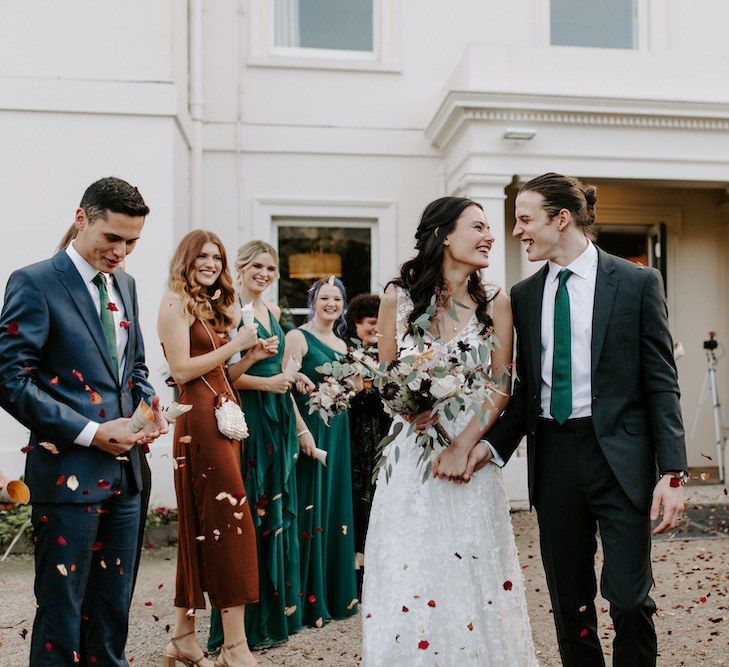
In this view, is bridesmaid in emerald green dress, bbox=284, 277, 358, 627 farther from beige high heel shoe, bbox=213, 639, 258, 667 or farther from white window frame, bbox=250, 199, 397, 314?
white window frame, bbox=250, 199, 397, 314

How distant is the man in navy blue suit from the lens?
103 inches

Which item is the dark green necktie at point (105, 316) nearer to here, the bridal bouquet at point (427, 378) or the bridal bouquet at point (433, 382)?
the bridal bouquet at point (427, 378)

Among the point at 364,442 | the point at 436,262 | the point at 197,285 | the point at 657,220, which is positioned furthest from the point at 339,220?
the point at 436,262

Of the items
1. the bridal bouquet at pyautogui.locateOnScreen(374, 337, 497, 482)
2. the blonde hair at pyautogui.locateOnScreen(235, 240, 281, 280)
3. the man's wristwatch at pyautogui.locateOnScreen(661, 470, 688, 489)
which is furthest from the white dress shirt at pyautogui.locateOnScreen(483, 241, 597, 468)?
the blonde hair at pyautogui.locateOnScreen(235, 240, 281, 280)

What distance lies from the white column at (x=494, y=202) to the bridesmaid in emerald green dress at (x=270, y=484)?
3.53 m

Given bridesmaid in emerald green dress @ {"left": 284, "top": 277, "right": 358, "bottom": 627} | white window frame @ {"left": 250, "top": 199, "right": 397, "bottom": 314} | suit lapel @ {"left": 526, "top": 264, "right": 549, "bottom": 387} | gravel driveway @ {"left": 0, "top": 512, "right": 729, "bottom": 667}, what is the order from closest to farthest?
suit lapel @ {"left": 526, "top": 264, "right": 549, "bottom": 387} → gravel driveway @ {"left": 0, "top": 512, "right": 729, "bottom": 667} → bridesmaid in emerald green dress @ {"left": 284, "top": 277, "right": 358, "bottom": 627} → white window frame @ {"left": 250, "top": 199, "right": 397, "bottom": 314}

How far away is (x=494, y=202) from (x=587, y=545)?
5.06m

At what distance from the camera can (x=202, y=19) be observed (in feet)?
27.1

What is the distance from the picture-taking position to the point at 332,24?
29.0ft

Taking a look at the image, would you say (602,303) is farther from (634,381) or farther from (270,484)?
(270,484)

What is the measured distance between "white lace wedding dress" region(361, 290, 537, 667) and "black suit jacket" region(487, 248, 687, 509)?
55 cm

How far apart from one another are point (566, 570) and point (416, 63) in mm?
6852

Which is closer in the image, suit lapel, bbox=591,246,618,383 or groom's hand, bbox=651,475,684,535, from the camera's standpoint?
groom's hand, bbox=651,475,684,535

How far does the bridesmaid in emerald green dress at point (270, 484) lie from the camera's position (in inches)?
167
